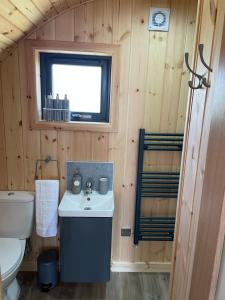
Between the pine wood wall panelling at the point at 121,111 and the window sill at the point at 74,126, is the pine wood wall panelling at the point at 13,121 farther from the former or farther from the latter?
the pine wood wall panelling at the point at 121,111

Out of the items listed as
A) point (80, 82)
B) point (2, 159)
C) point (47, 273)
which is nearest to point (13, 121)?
point (2, 159)

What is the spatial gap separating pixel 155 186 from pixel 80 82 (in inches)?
43.6

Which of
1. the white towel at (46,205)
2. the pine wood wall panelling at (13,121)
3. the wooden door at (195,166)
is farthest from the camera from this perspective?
the white towel at (46,205)

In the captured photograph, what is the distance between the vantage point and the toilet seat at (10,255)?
1617mm

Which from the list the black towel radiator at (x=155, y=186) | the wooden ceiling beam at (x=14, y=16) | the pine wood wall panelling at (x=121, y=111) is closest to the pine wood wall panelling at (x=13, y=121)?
the wooden ceiling beam at (x=14, y=16)

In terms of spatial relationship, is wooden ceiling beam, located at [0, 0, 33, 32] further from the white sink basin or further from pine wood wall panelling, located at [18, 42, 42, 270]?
the white sink basin

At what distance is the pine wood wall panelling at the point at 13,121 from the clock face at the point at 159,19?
1.08m

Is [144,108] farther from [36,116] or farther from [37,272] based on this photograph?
[37,272]

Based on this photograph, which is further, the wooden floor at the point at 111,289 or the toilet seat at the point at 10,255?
the wooden floor at the point at 111,289

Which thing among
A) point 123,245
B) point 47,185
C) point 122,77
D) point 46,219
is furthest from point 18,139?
point 123,245

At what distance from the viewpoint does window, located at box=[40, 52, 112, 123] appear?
6.64 feet

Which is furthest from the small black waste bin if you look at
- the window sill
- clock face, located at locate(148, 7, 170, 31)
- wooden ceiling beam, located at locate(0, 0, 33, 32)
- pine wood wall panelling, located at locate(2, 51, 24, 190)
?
clock face, located at locate(148, 7, 170, 31)

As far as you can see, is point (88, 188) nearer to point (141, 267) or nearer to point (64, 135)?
point (64, 135)

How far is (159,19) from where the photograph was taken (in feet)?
6.04
